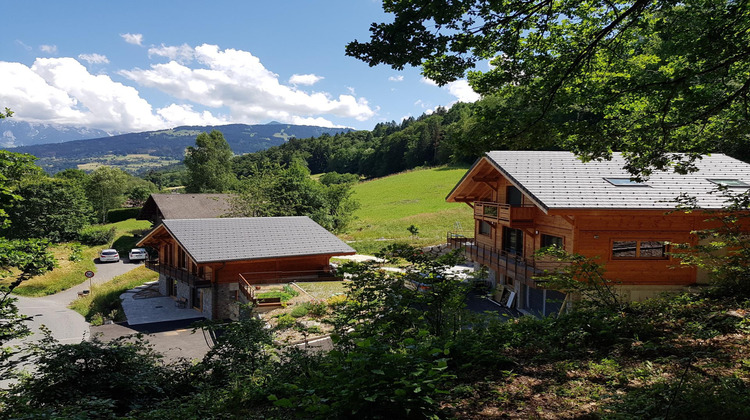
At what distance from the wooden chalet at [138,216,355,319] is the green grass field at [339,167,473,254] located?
403 inches

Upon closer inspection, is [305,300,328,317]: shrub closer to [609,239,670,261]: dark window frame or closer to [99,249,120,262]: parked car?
[609,239,670,261]: dark window frame

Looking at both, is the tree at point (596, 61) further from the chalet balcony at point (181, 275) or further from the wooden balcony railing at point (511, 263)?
the chalet balcony at point (181, 275)

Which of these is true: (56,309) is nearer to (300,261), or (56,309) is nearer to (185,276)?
(185,276)

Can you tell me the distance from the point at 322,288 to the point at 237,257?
4552mm

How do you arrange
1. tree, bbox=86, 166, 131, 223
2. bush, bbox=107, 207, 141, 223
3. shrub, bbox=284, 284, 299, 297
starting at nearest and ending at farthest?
shrub, bbox=284, 284, 299, 297
tree, bbox=86, 166, 131, 223
bush, bbox=107, 207, 141, 223

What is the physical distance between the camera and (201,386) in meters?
6.21

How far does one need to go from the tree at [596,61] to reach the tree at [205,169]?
49384 millimetres

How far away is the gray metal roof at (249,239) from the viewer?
20.5 m

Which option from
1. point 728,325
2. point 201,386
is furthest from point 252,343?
point 728,325

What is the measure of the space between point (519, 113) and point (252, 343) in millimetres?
6217

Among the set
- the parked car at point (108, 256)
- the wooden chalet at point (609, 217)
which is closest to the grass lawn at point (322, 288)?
the wooden chalet at point (609, 217)

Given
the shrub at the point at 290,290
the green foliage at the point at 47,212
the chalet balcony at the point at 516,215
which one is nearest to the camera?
the chalet balcony at the point at 516,215

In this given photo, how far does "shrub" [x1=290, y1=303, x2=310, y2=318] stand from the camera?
14886mm

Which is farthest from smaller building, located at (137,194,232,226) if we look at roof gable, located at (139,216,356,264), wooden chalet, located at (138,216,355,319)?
roof gable, located at (139,216,356,264)
